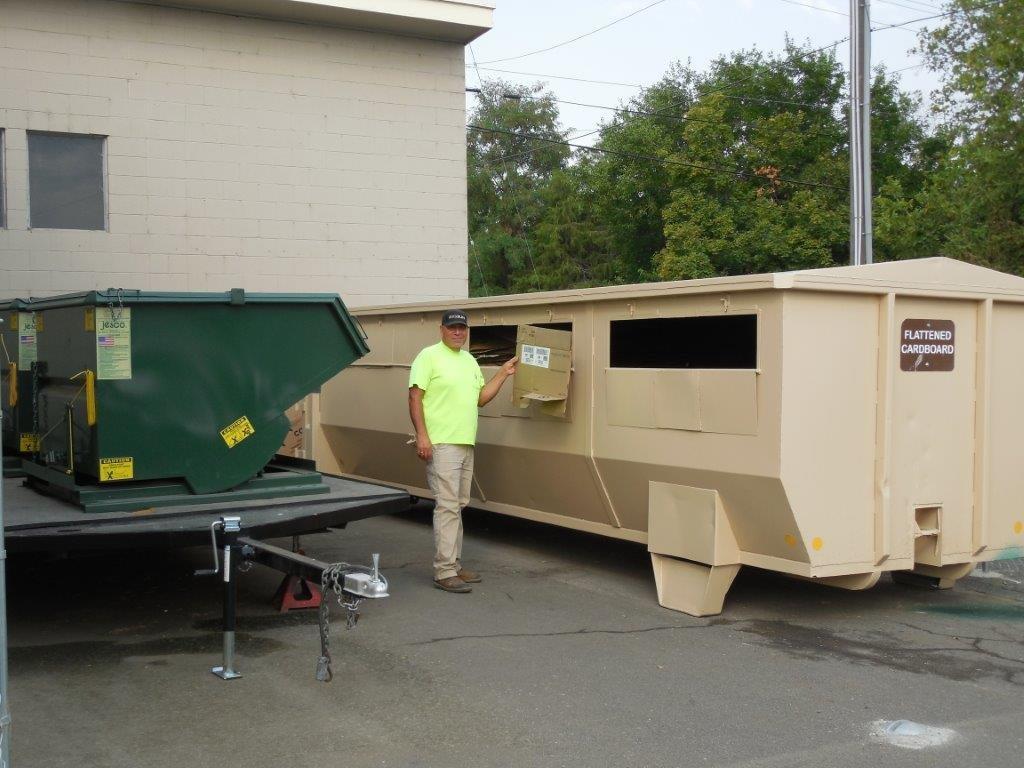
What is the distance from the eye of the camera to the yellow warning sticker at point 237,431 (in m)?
7.24

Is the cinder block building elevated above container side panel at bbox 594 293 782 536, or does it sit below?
above

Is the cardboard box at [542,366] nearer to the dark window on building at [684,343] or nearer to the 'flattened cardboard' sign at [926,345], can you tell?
the dark window on building at [684,343]

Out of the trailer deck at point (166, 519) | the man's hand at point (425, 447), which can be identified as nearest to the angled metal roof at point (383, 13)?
the man's hand at point (425, 447)

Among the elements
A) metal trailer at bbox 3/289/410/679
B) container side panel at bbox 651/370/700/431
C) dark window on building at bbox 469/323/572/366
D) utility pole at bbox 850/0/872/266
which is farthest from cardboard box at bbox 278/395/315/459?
utility pole at bbox 850/0/872/266

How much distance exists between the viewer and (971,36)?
24906mm

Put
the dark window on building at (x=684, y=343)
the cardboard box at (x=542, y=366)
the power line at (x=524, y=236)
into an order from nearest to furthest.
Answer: the cardboard box at (x=542, y=366) < the dark window on building at (x=684, y=343) < the power line at (x=524, y=236)

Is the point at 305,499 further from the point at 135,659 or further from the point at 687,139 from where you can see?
the point at 687,139

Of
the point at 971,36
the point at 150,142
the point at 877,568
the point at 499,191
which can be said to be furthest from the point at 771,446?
the point at 499,191

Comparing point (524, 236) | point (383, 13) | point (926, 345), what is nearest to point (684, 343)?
point (926, 345)

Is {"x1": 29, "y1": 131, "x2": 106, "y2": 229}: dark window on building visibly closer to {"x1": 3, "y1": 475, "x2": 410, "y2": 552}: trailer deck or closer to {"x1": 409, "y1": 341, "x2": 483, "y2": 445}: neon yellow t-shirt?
{"x1": 3, "y1": 475, "x2": 410, "y2": 552}: trailer deck

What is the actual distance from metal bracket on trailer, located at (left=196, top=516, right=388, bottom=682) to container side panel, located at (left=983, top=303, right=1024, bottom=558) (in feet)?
15.4

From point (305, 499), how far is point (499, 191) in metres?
50.0

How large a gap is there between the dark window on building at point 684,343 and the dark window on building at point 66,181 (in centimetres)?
794

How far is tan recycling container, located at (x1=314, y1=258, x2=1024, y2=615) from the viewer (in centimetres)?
704
